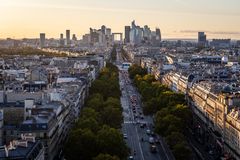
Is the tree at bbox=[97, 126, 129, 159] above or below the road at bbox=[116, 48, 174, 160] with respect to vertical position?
above

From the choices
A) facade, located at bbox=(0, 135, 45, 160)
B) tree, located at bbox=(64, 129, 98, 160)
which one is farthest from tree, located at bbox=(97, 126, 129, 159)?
facade, located at bbox=(0, 135, 45, 160)

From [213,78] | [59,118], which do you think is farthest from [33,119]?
[213,78]

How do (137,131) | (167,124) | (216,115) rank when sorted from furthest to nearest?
(137,131) < (216,115) < (167,124)

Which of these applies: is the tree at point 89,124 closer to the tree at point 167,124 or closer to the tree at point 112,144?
the tree at point 112,144

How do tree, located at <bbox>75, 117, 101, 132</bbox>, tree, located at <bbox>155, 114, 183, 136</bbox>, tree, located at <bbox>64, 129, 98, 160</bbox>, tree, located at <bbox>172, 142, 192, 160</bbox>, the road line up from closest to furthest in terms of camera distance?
tree, located at <bbox>64, 129, 98, 160</bbox> < tree, located at <bbox>172, 142, 192, 160</bbox> < tree, located at <bbox>75, 117, 101, 132</bbox> < the road < tree, located at <bbox>155, 114, 183, 136</bbox>

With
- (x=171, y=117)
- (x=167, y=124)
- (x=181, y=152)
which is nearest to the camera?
(x=181, y=152)

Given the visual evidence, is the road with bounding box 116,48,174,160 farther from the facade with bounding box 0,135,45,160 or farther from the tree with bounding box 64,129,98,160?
the facade with bounding box 0,135,45,160

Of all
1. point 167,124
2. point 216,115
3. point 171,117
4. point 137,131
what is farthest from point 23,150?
point 137,131

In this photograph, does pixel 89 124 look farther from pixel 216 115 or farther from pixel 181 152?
→ pixel 216 115
